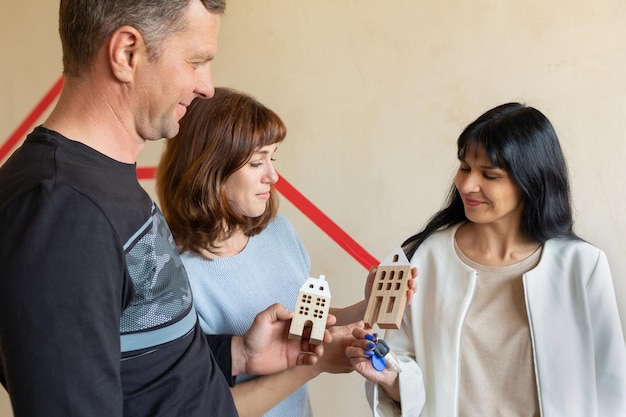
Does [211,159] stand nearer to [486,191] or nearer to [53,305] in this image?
[486,191]

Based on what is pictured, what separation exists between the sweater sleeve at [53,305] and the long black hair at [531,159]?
1.04 metres

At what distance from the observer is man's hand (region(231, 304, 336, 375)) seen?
Result: 4.54ft

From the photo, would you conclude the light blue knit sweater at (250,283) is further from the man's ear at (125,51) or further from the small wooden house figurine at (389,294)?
the man's ear at (125,51)

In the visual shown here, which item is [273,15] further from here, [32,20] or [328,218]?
[32,20]

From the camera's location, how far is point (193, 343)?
3.25ft

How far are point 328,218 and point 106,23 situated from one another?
159 cm

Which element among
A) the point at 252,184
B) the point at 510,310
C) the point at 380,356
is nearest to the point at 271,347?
the point at 380,356

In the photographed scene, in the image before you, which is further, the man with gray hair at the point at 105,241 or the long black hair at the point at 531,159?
the long black hair at the point at 531,159

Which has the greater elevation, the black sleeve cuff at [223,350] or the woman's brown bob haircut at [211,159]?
the woman's brown bob haircut at [211,159]

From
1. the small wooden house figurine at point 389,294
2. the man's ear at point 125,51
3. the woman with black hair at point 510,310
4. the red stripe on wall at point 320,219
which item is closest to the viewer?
the man's ear at point 125,51

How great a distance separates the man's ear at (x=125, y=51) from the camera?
85cm

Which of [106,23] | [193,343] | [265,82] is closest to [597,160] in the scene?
[265,82]

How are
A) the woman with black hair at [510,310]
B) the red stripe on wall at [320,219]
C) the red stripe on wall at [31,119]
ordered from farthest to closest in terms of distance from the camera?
1. the red stripe on wall at [31,119]
2. the red stripe on wall at [320,219]
3. the woman with black hair at [510,310]

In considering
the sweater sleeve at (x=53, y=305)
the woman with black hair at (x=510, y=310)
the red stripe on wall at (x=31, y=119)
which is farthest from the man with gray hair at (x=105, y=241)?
the red stripe on wall at (x=31, y=119)
